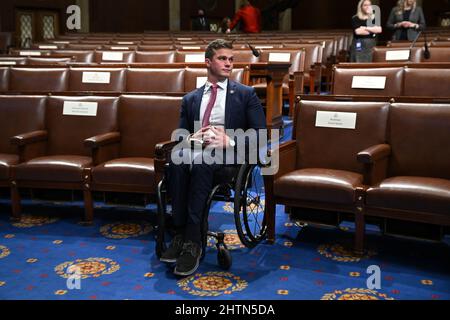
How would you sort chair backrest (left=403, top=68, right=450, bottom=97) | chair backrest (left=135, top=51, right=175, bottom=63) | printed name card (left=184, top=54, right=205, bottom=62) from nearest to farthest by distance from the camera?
chair backrest (left=403, top=68, right=450, bottom=97) → printed name card (left=184, top=54, right=205, bottom=62) → chair backrest (left=135, top=51, right=175, bottom=63)

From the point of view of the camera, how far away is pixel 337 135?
318 cm

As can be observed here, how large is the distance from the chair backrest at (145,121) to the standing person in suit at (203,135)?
54cm

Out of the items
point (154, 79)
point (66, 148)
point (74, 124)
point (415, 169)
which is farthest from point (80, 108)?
point (415, 169)

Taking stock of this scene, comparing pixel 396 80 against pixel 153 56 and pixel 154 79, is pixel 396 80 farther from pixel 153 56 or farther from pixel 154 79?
pixel 153 56

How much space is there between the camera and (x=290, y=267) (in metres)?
2.70

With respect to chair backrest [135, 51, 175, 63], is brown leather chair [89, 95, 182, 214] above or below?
below

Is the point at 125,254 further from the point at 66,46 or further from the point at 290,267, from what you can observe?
the point at 66,46

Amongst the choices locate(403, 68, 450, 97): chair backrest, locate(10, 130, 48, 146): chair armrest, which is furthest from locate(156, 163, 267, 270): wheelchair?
locate(403, 68, 450, 97): chair backrest

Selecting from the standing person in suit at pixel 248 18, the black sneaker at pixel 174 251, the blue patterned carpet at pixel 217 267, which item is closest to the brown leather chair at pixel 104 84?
the blue patterned carpet at pixel 217 267

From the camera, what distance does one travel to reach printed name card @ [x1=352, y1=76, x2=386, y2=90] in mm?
3734

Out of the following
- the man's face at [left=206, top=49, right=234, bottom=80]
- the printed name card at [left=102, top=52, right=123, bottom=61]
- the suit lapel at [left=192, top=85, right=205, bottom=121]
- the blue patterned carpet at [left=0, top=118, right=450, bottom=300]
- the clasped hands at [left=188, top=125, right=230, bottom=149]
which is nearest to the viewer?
the blue patterned carpet at [left=0, top=118, right=450, bottom=300]

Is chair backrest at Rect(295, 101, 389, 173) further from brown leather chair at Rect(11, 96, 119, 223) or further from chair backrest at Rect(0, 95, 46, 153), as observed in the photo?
chair backrest at Rect(0, 95, 46, 153)

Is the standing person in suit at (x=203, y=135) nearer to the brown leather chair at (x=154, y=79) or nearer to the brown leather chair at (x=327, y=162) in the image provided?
the brown leather chair at (x=327, y=162)

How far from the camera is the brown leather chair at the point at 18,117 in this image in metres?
3.85
